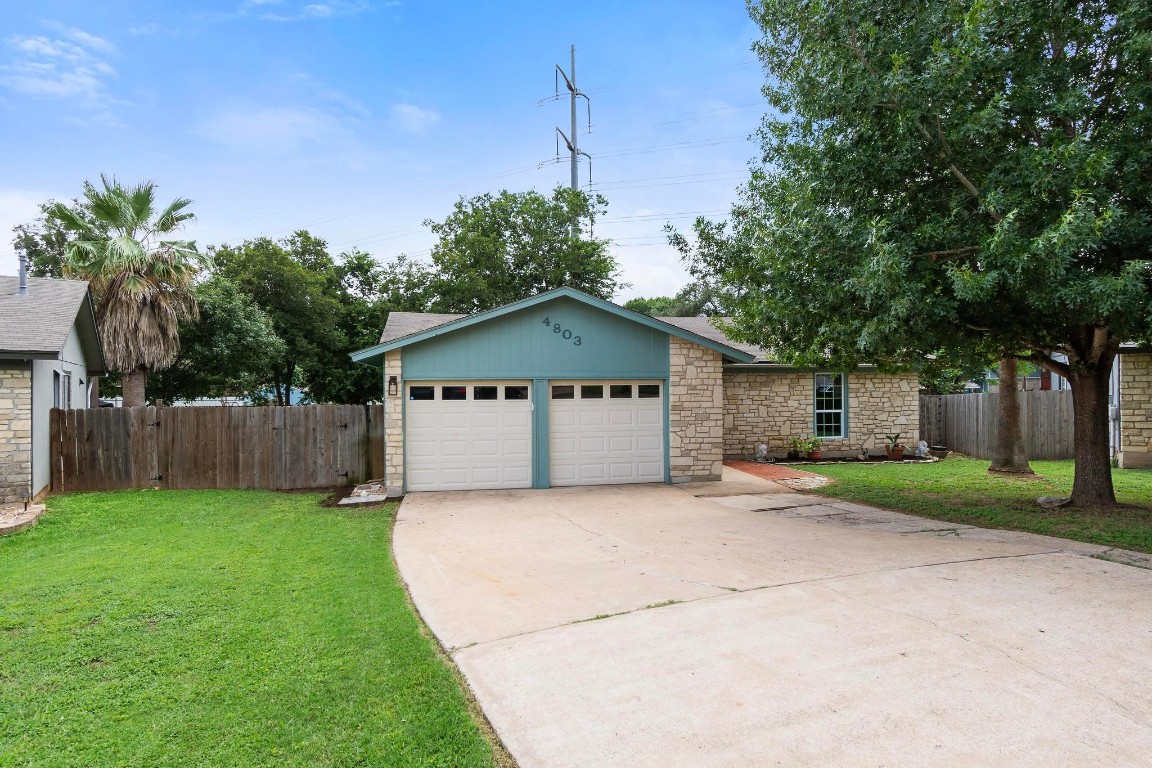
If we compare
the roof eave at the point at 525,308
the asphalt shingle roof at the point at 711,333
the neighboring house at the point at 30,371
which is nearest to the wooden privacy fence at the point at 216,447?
the neighboring house at the point at 30,371

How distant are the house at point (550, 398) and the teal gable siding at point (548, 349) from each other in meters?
0.02

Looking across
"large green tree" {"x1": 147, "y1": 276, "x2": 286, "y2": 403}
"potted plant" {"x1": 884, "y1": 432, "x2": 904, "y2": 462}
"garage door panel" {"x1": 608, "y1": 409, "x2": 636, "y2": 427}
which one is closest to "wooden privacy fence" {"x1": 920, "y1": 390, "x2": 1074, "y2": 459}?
"potted plant" {"x1": 884, "y1": 432, "x2": 904, "y2": 462}

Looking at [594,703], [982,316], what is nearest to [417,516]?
[594,703]

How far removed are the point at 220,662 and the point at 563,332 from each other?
27.0ft

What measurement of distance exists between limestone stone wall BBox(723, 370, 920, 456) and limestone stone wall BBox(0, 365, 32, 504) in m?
13.5

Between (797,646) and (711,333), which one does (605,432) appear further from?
(797,646)

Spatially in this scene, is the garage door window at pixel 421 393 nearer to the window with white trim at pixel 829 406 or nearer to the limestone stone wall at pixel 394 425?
the limestone stone wall at pixel 394 425

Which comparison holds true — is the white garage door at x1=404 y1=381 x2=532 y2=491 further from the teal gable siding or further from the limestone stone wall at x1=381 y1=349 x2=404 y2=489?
the teal gable siding

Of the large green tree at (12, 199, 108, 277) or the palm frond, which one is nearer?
the palm frond

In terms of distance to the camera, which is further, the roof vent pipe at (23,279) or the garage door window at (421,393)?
the roof vent pipe at (23,279)

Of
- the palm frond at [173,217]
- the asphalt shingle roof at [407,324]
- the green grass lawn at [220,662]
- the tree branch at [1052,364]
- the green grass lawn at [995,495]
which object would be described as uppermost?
the palm frond at [173,217]

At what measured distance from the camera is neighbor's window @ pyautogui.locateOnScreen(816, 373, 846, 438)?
16219 millimetres

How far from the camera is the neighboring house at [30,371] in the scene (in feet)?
31.2

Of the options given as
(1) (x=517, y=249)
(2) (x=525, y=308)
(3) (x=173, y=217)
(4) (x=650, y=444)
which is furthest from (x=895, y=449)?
(3) (x=173, y=217)
